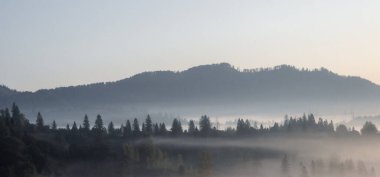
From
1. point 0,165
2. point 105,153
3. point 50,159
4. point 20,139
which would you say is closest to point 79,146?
point 105,153

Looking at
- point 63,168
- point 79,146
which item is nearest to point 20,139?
point 63,168

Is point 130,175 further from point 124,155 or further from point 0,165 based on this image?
point 0,165

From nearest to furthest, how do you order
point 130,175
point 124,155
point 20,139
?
point 20,139, point 130,175, point 124,155

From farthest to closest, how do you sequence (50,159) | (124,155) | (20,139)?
(124,155), (50,159), (20,139)

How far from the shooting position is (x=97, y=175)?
17750cm

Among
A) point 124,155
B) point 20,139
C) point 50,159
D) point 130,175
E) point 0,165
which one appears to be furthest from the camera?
point 124,155

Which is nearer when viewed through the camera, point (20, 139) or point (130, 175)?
point (20, 139)

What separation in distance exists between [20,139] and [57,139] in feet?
136

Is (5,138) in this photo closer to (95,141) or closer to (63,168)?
(63,168)

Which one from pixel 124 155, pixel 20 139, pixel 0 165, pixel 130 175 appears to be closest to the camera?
pixel 0 165

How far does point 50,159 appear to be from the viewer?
16988 cm

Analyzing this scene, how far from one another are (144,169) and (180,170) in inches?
351

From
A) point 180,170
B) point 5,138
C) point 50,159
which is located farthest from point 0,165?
point 180,170

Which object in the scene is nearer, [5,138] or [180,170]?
[5,138]
